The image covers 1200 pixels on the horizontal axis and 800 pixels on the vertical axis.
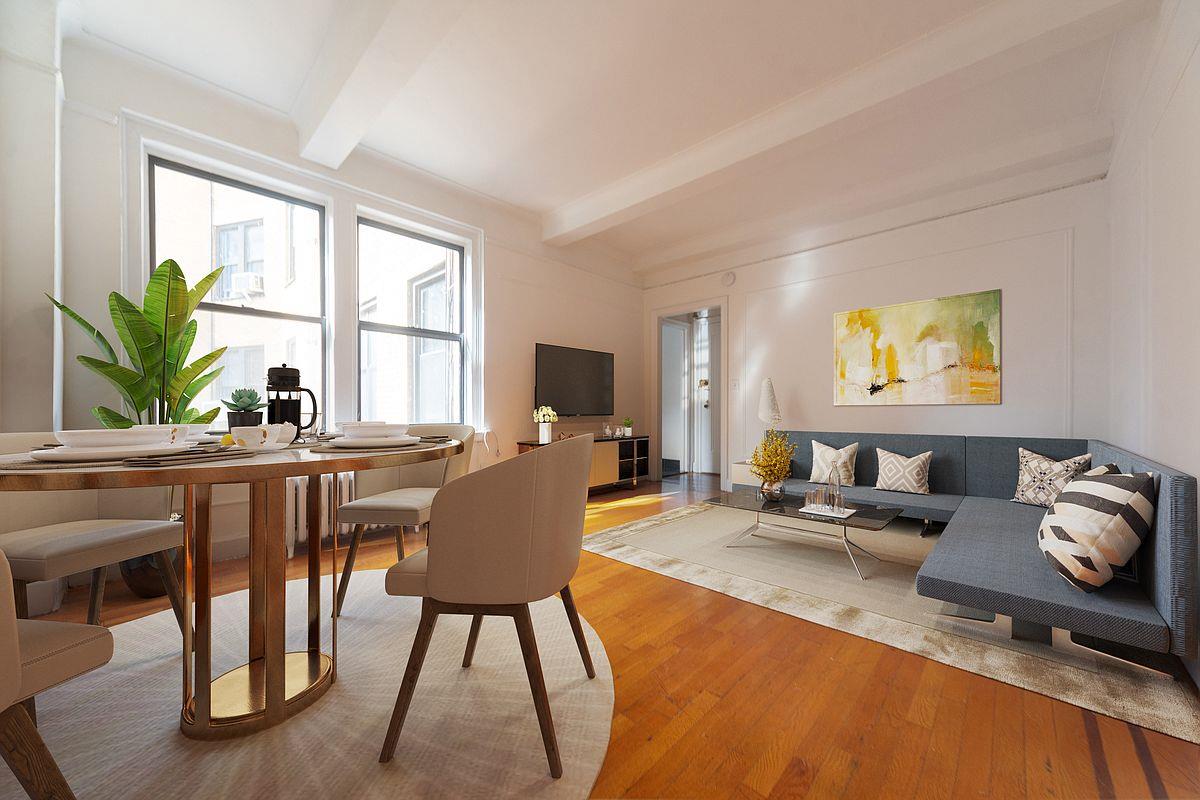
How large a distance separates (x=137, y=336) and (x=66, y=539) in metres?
1.39

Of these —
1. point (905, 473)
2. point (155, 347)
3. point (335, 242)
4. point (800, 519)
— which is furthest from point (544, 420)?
point (905, 473)

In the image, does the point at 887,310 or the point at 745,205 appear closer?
the point at 887,310

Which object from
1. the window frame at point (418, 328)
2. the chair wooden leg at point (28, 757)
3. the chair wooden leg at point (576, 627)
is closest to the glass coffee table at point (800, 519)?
the chair wooden leg at point (576, 627)

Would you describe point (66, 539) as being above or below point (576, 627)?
above

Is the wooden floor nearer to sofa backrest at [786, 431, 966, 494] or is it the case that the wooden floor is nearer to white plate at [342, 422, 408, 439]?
white plate at [342, 422, 408, 439]

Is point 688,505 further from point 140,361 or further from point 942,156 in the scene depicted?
point 140,361

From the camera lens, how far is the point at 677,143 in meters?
3.68

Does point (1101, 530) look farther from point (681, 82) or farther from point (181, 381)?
A: point (181, 381)

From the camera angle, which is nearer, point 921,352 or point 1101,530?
point 1101,530

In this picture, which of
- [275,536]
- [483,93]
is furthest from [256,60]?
[275,536]

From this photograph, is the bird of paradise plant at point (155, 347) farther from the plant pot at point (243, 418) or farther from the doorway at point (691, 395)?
the doorway at point (691, 395)

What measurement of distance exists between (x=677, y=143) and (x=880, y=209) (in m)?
2.21

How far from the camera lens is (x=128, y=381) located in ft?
8.04

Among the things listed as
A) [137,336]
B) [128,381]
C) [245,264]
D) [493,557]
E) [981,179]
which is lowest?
[493,557]
